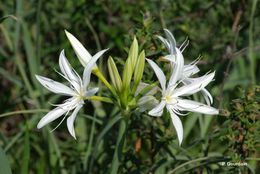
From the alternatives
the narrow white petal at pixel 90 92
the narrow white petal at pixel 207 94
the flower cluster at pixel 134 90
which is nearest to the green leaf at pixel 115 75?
the flower cluster at pixel 134 90

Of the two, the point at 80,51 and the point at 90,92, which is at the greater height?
the point at 80,51

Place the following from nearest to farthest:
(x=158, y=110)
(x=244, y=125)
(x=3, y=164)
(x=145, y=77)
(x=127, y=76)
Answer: (x=158, y=110), (x=127, y=76), (x=3, y=164), (x=244, y=125), (x=145, y=77)

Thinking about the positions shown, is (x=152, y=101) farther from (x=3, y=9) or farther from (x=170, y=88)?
(x=3, y=9)

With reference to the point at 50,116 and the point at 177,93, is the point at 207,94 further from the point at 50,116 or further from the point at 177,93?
the point at 50,116

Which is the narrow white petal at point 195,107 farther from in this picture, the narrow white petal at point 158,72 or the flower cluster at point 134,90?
the narrow white petal at point 158,72

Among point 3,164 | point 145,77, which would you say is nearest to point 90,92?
point 3,164

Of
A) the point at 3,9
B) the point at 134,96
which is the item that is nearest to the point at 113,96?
the point at 134,96
